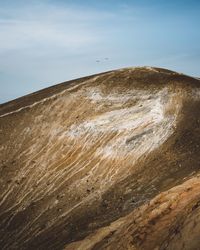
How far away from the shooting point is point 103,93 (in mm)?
36875

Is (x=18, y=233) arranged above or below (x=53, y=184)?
below

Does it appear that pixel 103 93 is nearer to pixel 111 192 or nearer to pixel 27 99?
pixel 27 99

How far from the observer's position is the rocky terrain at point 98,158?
2428cm

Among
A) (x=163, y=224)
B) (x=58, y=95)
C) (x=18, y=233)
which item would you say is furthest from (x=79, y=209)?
(x=58, y=95)

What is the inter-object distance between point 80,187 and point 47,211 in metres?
3.03

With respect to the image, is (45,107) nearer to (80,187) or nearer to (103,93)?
(103,93)

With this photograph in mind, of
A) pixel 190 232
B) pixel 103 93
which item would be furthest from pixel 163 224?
pixel 103 93

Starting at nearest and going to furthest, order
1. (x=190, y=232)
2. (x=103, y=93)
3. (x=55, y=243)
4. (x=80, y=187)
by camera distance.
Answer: (x=190, y=232) → (x=55, y=243) → (x=80, y=187) → (x=103, y=93)

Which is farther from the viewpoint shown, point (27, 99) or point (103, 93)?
point (27, 99)

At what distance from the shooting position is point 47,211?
2844cm

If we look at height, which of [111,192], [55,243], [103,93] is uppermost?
[103,93]

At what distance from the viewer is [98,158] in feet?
102

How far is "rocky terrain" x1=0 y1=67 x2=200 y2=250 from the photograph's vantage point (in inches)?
956

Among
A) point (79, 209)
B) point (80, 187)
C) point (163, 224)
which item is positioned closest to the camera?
point (163, 224)
